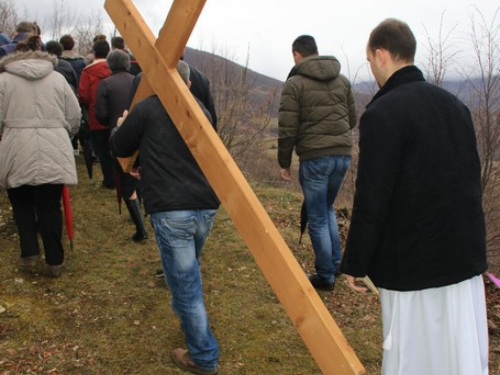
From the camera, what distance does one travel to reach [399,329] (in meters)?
2.41

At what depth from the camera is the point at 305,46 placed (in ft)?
14.3

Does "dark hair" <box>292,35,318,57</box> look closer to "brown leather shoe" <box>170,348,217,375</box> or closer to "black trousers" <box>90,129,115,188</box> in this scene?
"brown leather shoe" <box>170,348,217,375</box>

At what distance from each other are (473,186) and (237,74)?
32.0 feet

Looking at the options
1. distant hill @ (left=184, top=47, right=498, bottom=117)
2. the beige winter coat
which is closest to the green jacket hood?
the beige winter coat

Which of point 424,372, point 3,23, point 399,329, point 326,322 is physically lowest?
point 424,372

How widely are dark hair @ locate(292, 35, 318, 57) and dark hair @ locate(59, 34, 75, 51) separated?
12.5 ft

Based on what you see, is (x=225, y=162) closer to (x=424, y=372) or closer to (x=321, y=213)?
(x=424, y=372)

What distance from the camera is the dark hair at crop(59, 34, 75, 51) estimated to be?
6770mm

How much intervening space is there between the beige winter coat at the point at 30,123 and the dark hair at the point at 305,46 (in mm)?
2132

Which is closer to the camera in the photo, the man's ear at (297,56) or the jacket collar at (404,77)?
the jacket collar at (404,77)

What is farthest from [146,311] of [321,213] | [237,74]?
[237,74]

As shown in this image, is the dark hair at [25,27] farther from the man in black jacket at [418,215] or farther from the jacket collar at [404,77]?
the jacket collar at [404,77]

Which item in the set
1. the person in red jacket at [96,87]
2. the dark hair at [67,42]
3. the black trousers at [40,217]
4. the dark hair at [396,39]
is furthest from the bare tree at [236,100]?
the dark hair at [396,39]

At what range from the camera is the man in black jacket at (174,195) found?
9.67ft
